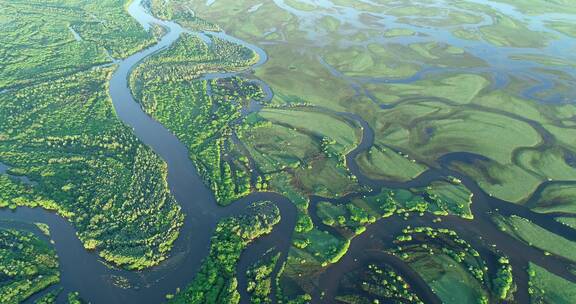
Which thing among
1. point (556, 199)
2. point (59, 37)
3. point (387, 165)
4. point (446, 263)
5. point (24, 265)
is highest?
point (59, 37)

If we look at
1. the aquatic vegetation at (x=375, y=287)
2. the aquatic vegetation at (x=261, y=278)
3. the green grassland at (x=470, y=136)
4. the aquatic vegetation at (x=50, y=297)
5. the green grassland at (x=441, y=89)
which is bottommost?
the aquatic vegetation at (x=50, y=297)

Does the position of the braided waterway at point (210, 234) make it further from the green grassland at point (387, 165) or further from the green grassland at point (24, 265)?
the green grassland at point (24, 265)

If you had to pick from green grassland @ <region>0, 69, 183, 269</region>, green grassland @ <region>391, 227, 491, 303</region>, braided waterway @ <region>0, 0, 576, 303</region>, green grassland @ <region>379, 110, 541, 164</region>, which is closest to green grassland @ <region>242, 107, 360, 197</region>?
braided waterway @ <region>0, 0, 576, 303</region>

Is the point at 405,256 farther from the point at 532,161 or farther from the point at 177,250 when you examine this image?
the point at 532,161

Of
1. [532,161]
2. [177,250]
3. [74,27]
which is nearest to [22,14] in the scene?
[74,27]

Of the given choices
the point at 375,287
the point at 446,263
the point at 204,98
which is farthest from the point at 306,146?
the point at 446,263

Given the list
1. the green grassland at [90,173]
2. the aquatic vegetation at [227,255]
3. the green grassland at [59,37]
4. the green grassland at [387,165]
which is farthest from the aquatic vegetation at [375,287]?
the green grassland at [59,37]

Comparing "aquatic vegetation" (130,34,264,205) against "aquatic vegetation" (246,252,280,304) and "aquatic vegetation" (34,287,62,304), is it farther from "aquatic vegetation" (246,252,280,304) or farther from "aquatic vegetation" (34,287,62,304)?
"aquatic vegetation" (34,287,62,304)

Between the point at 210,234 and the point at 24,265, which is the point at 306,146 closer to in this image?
the point at 210,234
